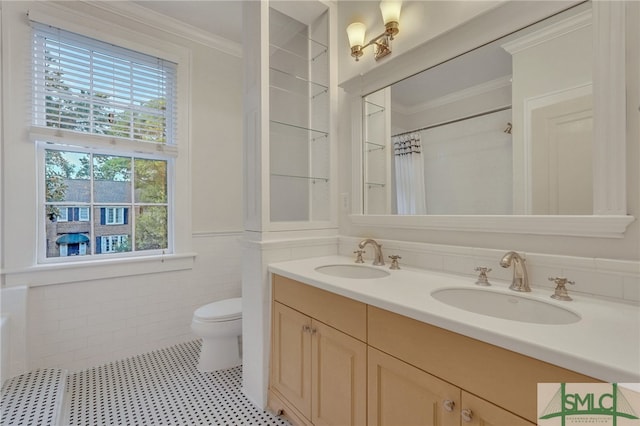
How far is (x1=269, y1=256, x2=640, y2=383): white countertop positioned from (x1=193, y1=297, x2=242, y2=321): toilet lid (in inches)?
41.9

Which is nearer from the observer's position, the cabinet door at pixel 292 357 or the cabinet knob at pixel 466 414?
the cabinet knob at pixel 466 414

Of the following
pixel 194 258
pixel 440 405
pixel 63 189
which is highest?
pixel 63 189

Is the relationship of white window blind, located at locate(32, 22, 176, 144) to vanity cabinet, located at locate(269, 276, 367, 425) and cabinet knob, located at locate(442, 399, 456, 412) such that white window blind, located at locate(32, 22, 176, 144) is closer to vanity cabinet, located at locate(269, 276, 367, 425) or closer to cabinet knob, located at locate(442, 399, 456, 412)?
vanity cabinet, located at locate(269, 276, 367, 425)

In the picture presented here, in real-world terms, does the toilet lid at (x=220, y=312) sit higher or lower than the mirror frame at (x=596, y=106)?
lower

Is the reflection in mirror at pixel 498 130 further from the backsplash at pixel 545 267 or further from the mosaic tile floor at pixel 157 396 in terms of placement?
the mosaic tile floor at pixel 157 396

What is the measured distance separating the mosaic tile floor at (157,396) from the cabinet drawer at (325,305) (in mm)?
696

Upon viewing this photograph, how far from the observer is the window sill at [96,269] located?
6.12ft

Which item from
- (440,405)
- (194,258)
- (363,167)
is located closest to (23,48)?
(194,258)

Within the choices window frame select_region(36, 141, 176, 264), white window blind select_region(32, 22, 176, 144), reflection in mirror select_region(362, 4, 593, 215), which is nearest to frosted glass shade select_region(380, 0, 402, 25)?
reflection in mirror select_region(362, 4, 593, 215)

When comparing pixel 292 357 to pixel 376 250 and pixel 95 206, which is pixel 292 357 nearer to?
pixel 376 250

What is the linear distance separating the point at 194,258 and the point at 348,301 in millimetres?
1837

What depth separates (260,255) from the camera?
165 cm

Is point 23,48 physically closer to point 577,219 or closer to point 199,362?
point 199,362

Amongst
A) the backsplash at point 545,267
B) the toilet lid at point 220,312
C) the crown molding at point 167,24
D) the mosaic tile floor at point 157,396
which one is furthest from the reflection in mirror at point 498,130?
the crown molding at point 167,24
